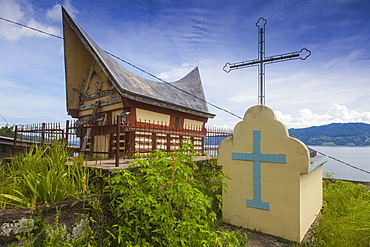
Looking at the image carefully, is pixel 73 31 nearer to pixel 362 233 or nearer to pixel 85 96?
pixel 85 96

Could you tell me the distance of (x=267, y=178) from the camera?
4.45 meters

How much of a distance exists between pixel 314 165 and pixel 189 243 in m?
3.13

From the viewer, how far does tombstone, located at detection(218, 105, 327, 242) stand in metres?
4.12

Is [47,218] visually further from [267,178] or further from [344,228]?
[344,228]

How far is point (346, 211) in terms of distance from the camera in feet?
17.5

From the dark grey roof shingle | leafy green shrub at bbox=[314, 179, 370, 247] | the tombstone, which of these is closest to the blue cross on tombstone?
the tombstone

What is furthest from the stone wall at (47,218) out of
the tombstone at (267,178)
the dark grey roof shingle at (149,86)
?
the dark grey roof shingle at (149,86)

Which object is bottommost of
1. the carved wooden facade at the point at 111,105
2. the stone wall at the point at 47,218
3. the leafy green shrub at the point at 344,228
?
the leafy green shrub at the point at 344,228

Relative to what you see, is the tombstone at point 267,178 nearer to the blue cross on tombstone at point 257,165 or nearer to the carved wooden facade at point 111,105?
the blue cross on tombstone at point 257,165

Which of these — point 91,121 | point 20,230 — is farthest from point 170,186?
point 91,121

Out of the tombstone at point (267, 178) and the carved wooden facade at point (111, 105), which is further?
the carved wooden facade at point (111, 105)

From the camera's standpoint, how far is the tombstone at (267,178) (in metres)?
4.12

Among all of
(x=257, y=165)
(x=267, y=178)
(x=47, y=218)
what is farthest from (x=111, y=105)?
(x=267, y=178)

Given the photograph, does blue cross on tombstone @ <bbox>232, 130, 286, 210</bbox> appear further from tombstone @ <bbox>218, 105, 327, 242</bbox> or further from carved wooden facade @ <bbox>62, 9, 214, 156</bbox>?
carved wooden facade @ <bbox>62, 9, 214, 156</bbox>
